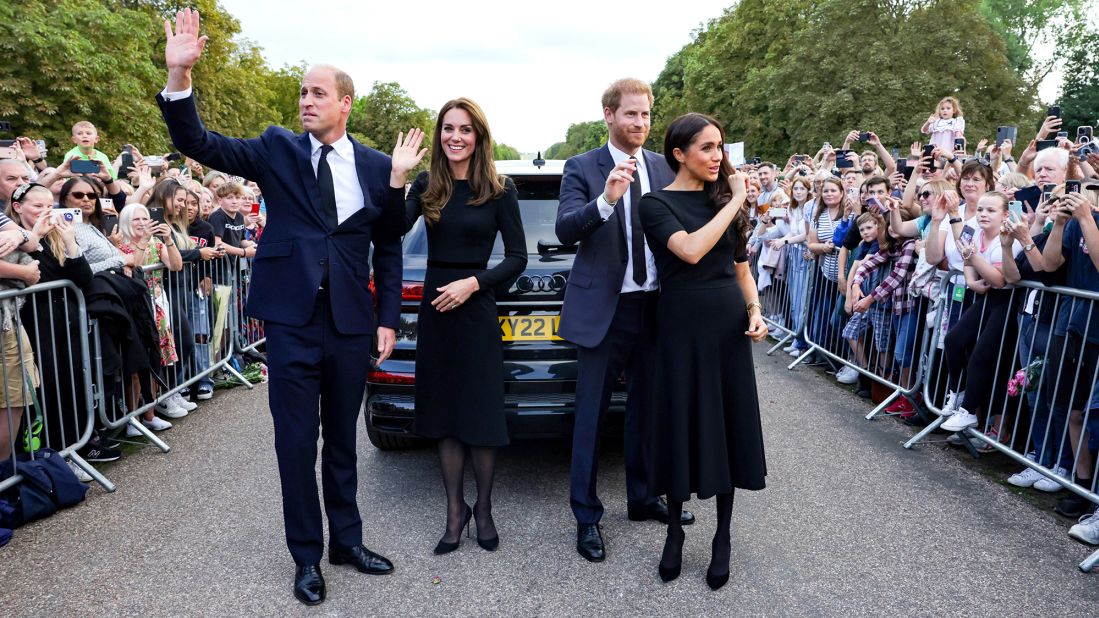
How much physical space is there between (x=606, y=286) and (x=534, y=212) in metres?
1.26

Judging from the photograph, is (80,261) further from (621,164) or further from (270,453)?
(621,164)

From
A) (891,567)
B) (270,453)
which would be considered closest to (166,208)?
(270,453)

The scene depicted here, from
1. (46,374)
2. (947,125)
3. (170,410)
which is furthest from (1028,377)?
(947,125)

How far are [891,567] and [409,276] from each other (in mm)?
2806

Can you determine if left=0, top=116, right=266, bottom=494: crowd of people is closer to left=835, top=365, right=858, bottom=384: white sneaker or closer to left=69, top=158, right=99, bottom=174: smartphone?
left=69, top=158, right=99, bottom=174: smartphone

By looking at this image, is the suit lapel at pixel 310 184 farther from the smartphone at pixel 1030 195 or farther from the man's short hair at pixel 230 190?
the man's short hair at pixel 230 190

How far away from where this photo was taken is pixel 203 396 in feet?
23.5

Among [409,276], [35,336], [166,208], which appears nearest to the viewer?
[409,276]

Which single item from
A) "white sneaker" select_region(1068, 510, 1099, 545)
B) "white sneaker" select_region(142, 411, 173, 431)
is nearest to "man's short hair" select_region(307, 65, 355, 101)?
"white sneaker" select_region(142, 411, 173, 431)

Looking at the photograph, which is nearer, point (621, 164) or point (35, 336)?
point (621, 164)

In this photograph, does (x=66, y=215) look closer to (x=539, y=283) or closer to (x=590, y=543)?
(x=539, y=283)

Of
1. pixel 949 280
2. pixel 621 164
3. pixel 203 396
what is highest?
pixel 621 164

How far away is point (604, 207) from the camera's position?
12.2 feet

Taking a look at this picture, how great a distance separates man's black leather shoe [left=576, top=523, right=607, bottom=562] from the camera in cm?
397
